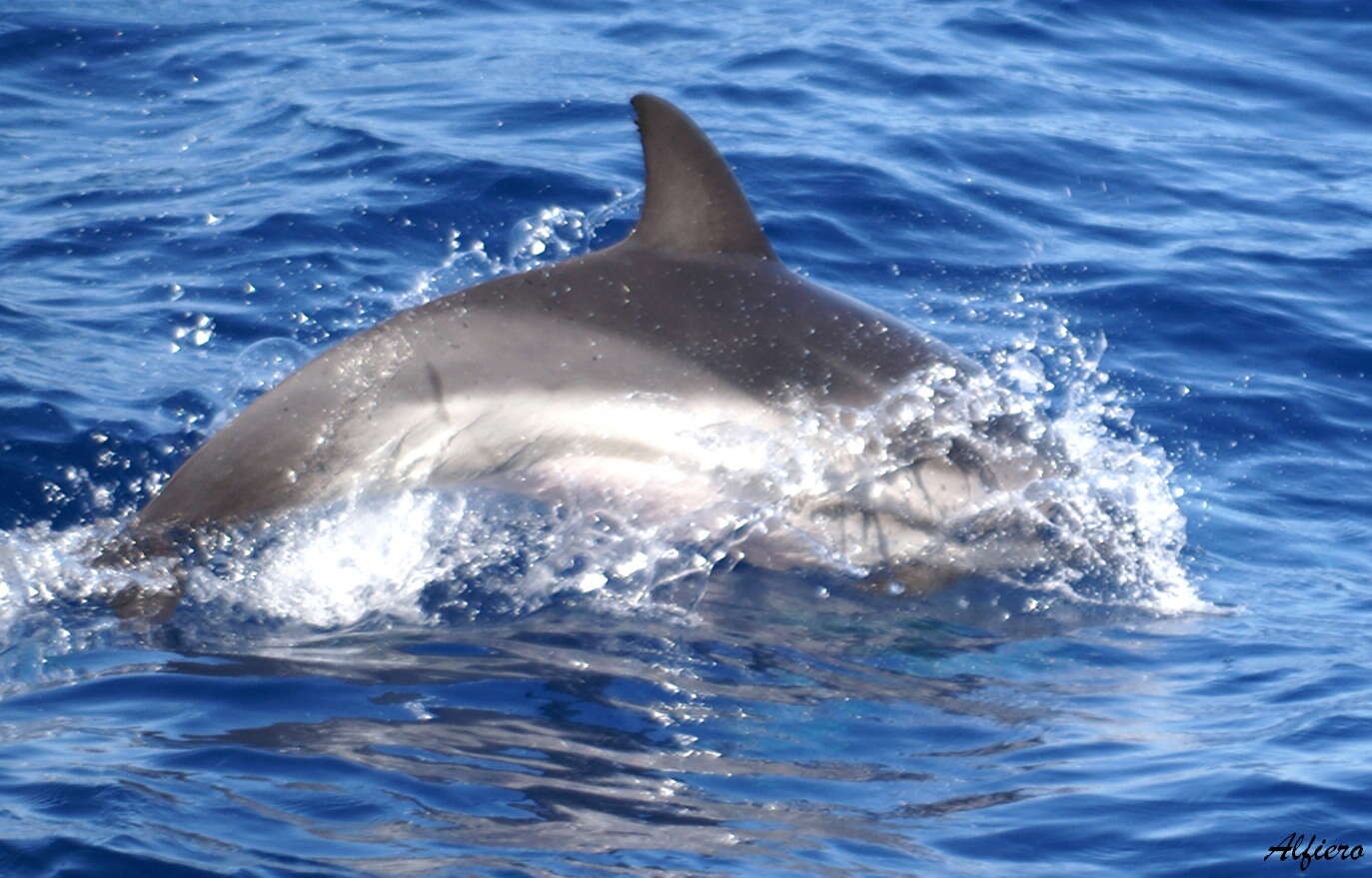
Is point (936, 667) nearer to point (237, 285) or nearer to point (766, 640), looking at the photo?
point (766, 640)

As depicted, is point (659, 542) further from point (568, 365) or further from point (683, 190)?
point (683, 190)

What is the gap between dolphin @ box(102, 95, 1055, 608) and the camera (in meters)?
7.31

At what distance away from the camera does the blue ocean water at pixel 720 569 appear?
18.5 ft

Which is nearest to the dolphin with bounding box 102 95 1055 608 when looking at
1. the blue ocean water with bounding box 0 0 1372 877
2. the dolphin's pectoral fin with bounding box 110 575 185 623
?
the dolphin's pectoral fin with bounding box 110 575 185 623

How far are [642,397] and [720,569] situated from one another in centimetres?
98

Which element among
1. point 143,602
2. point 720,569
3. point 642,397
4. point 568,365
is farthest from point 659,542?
point 143,602

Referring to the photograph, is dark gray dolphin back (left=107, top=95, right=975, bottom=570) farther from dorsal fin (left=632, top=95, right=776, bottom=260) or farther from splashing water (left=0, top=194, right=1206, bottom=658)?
splashing water (left=0, top=194, right=1206, bottom=658)

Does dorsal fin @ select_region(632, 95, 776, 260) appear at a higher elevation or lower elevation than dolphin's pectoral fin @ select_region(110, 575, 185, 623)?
higher

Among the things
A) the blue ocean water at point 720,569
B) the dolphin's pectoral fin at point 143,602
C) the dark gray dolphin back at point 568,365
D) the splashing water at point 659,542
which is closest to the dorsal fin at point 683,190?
the dark gray dolphin back at point 568,365

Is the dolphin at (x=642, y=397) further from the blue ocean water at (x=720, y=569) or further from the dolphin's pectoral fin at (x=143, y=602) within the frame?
the blue ocean water at (x=720, y=569)

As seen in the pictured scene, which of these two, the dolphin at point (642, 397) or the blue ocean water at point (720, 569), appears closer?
the blue ocean water at point (720, 569)

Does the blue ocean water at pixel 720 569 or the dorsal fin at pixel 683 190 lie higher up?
the dorsal fin at pixel 683 190

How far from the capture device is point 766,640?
7.41 metres

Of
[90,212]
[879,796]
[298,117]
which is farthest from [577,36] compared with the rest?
[879,796]
